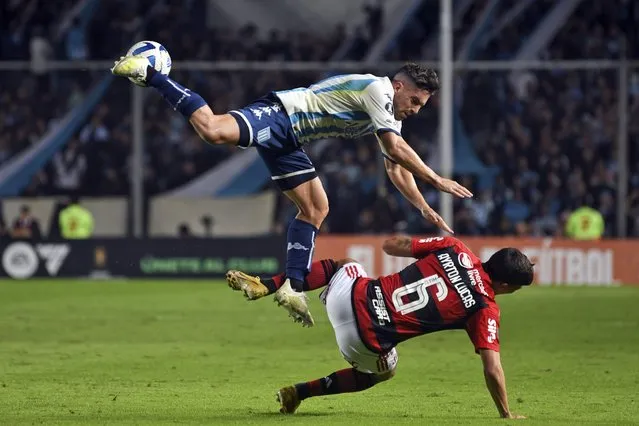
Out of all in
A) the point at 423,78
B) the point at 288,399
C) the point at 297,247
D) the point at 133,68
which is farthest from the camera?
the point at 297,247

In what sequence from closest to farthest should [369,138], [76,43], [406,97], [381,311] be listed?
[381,311]
[406,97]
[369,138]
[76,43]

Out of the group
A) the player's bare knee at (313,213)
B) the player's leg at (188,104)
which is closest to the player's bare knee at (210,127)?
the player's leg at (188,104)

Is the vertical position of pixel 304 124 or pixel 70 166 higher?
pixel 70 166

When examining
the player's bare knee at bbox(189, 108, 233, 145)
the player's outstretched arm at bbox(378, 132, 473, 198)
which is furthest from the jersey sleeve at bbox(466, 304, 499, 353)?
the player's bare knee at bbox(189, 108, 233, 145)

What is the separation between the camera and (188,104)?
1067 centimetres

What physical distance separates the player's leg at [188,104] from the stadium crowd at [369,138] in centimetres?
1949

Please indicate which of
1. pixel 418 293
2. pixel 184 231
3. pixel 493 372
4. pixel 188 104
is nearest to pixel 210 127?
pixel 188 104

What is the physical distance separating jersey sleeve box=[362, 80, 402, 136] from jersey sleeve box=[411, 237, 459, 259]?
1277mm

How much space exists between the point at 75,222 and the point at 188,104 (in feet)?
67.6

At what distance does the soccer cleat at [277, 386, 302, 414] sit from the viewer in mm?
10328

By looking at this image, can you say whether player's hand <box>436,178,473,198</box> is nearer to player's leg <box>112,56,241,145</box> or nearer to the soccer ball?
player's leg <box>112,56,241,145</box>

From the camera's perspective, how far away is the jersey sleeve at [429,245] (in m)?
9.80

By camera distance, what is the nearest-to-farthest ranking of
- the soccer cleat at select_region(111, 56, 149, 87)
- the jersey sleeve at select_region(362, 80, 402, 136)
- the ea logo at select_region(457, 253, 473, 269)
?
the ea logo at select_region(457, 253, 473, 269), the soccer cleat at select_region(111, 56, 149, 87), the jersey sleeve at select_region(362, 80, 402, 136)

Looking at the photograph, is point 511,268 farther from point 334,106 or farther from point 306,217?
point 306,217
